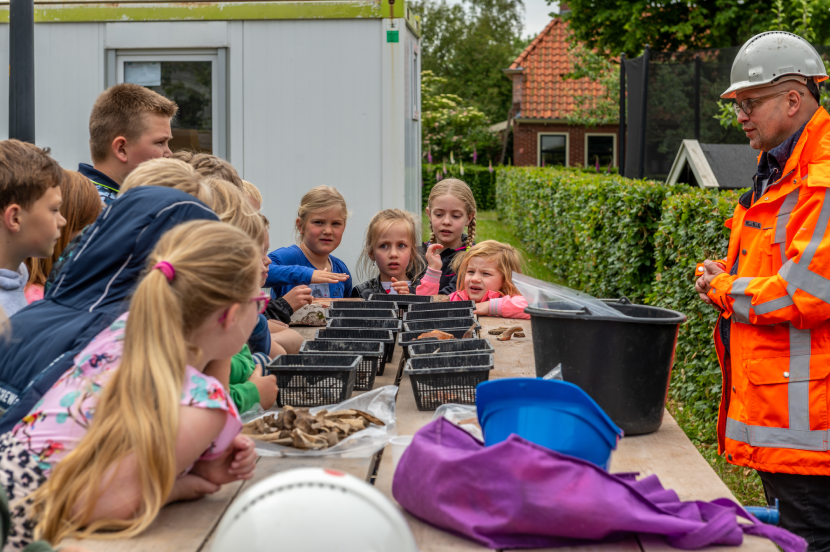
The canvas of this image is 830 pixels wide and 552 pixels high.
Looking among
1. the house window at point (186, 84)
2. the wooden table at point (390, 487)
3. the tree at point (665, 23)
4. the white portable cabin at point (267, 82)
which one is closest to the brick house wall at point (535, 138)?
the tree at point (665, 23)

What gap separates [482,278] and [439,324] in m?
1.00

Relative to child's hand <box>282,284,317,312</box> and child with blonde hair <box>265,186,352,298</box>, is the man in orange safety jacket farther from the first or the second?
child with blonde hair <box>265,186,352,298</box>

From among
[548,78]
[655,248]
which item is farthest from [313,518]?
[548,78]

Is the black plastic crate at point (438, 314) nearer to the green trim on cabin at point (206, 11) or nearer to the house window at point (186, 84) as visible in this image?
the green trim on cabin at point (206, 11)

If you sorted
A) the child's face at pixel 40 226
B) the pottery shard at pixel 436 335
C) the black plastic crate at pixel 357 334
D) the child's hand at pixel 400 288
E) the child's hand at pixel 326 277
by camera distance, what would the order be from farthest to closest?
1. the child's hand at pixel 400 288
2. the child's hand at pixel 326 277
3. the black plastic crate at pixel 357 334
4. the pottery shard at pixel 436 335
5. the child's face at pixel 40 226

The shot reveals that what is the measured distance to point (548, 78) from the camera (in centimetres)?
3041

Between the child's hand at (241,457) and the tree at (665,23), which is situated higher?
the tree at (665,23)

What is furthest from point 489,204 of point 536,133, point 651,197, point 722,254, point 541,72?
point 722,254

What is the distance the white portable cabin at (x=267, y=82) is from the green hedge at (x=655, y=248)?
7.00 feet

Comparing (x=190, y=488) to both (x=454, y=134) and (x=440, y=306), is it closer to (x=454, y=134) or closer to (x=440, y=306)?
(x=440, y=306)

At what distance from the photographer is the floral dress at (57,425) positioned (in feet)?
5.33

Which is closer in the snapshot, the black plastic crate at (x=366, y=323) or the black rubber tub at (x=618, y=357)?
the black rubber tub at (x=618, y=357)

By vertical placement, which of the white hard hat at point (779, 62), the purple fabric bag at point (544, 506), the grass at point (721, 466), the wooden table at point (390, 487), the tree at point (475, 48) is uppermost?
the tree at point (475, 48)

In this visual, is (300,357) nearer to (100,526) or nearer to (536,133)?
(100,526)
